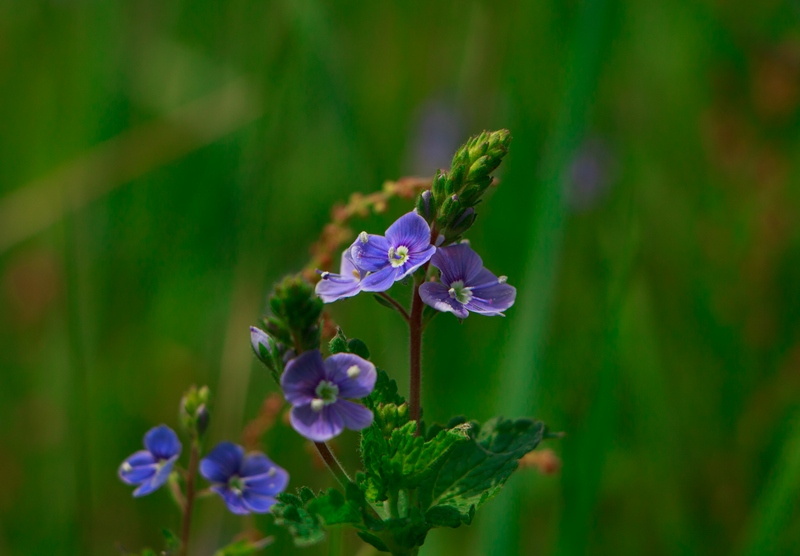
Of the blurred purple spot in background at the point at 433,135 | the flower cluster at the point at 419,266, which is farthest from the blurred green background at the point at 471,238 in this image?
the flower cluster at the point at 419,266

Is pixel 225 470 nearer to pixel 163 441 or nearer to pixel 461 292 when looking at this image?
pixel 163 441

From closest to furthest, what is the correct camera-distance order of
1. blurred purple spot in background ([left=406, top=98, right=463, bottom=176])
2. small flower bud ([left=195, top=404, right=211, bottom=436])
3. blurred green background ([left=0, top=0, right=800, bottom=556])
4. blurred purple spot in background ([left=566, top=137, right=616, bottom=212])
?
small flower bud ([left=195, top=404, right=211, bottom=436])
blurred green background ([left=0, top=0, right=800, bottom=556])
blurred purple spot in background ([left=566, top=137, right=616, bottom=212])
blurred purple spot in background ([left=406, top=98, right=463, bottom=176])

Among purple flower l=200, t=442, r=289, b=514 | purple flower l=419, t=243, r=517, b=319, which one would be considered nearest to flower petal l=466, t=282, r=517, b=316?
purple flower l=419, t=243, r=517, b=319

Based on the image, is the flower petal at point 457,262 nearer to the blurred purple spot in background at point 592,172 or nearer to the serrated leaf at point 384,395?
the serrated leaf at point 384,395

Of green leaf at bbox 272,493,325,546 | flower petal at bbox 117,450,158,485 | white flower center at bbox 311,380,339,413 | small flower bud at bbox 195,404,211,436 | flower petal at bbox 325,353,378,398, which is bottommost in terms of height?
flower petal at bbox 117,450,158,485

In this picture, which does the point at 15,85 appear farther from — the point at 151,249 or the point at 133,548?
the point at 133,548

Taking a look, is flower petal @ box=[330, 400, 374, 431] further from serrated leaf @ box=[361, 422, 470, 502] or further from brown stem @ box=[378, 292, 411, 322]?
brown stem @ box=[378, 292, 411, 322]
